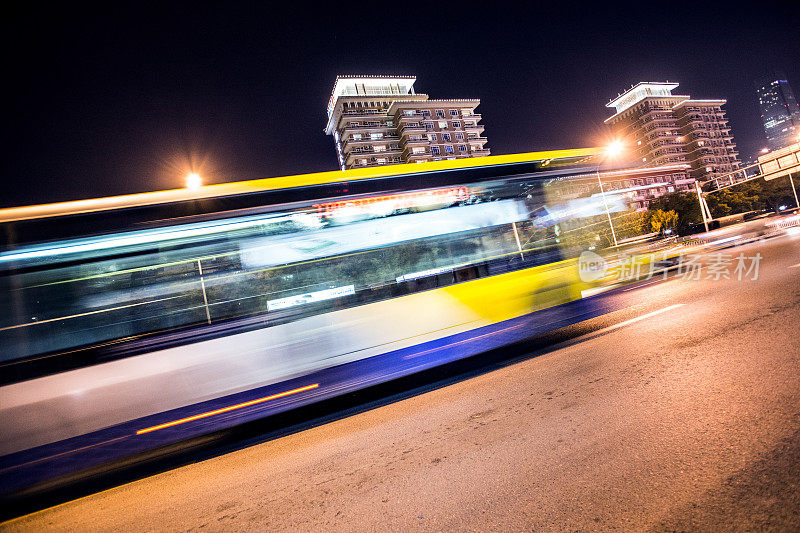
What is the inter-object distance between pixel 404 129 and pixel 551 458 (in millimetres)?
68444

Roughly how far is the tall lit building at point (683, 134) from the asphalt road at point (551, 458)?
11825 centimetres

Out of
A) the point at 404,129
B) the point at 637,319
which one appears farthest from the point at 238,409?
the point at 404,129

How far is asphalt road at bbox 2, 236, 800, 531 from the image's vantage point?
2.15 metres

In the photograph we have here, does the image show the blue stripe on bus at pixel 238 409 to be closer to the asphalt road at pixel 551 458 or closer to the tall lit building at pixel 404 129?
the asphalt road at pixel 551 458

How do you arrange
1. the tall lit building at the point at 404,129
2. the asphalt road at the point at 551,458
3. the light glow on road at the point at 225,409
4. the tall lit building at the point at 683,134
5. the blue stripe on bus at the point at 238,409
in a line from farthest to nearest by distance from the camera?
1. the tall lit building at the point at 683,134
2. the tall lit building at the point at 404,129
3. the light glow on road at the point at 225,409
4. the blue stripe on bus at the point at 238,409
5. the asphalt road at the point at 551,458

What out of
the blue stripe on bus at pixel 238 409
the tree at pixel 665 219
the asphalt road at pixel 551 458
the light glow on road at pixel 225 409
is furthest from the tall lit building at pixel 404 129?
the asphalt road at pixel 551 458

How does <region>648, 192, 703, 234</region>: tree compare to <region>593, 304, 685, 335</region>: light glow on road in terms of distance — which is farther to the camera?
<region>648, 192, 703, 234</region>: tree

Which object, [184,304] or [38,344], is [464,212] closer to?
[184,304]

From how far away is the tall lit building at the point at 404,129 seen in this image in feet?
216

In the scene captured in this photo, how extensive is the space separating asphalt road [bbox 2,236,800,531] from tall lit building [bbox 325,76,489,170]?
62178mm

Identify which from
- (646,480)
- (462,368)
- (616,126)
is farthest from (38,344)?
(616,126)

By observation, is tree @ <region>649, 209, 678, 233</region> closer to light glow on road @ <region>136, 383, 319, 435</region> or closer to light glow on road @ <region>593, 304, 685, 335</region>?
light glow on road @ <region>593, 304, 685, 335</region>

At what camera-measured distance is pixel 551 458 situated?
8.99ft

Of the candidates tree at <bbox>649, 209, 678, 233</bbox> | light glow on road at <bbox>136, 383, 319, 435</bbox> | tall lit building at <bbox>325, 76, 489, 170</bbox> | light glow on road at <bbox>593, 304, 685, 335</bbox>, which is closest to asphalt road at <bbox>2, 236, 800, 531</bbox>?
light glow on road at <bbox>136, 383, 319, 435</bbox>
